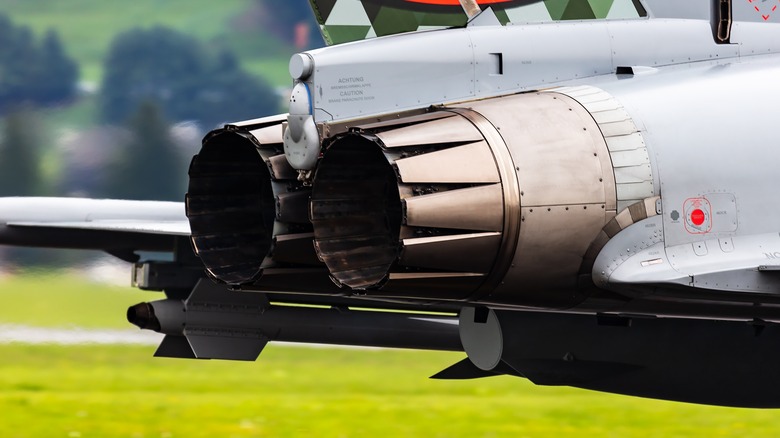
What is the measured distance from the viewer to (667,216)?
7180 millimetres

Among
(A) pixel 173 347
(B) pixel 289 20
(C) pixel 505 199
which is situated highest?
(B) pixel 289 20

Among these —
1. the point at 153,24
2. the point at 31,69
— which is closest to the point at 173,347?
the point at 31,69

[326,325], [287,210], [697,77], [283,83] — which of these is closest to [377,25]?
[287,210]

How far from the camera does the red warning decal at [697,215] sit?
7219 mm

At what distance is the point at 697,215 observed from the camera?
285 inches

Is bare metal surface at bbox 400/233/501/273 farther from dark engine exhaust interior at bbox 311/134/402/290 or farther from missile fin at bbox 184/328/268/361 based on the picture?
missile fin at bbox 184/328/268/361

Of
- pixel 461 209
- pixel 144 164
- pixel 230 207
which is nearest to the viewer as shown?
pixel 461 209

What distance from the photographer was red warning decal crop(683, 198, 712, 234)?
7.22 m

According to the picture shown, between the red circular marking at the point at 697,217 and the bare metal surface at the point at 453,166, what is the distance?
3.75 ft

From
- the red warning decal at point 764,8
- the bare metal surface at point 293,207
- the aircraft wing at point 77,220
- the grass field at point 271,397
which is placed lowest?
the grass field at point 271,397

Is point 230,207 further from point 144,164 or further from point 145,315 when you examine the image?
point 144,164

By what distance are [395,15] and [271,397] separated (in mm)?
6536

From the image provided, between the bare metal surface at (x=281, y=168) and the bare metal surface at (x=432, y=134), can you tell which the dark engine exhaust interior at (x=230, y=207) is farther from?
the bare metal surface at (x=432, y=134)

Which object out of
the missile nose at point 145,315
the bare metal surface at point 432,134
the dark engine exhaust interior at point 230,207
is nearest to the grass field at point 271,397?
the missile nose at point 145,315
